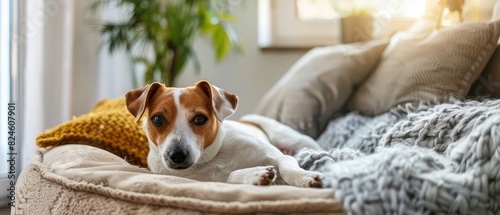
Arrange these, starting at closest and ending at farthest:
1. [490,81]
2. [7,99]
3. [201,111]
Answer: [201,111] → [490,81] → [7,99]

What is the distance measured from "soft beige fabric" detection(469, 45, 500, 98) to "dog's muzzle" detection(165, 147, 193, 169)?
0.98 meters

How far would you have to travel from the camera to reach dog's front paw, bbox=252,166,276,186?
1.19 m

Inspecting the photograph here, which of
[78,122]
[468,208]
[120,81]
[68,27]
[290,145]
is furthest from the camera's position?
[120,81]

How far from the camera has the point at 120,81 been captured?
3.18 meters

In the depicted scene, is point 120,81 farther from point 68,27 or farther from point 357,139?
point 357,139

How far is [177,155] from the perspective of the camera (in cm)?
132

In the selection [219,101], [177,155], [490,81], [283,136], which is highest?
[490,81]

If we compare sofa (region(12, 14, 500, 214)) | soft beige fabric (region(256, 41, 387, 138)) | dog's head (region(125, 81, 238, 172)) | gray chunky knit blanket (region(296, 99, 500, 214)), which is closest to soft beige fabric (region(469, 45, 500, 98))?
sofa (region(12, 14, 500, 214))

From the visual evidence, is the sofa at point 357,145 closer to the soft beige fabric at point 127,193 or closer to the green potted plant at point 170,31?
the soft beige fabric at point 127,193

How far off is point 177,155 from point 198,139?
10cm

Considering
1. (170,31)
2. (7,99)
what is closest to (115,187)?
(7,99)

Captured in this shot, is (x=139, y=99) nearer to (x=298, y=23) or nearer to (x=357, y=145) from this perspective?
(x=357, y=145)

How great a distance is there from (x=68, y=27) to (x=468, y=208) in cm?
219

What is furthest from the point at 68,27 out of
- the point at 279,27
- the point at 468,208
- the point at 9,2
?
the point at 468,208
